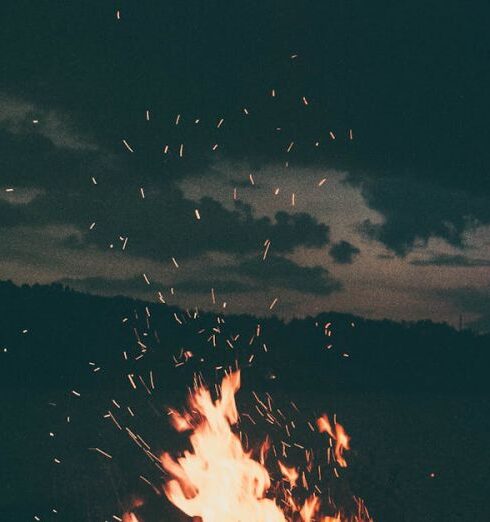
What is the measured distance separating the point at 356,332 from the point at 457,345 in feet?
51.2

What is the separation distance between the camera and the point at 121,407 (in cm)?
8000

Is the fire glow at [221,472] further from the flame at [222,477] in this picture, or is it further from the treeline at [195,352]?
the treeline at [195,352]

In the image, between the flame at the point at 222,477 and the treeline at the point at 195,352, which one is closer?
the flame at the point at 222,477

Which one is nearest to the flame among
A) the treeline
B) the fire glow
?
the fire glow

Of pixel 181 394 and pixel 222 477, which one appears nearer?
pixel 222 477

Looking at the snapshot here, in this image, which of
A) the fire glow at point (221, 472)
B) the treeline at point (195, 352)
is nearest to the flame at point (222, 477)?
the fire glow at point (221, 472)

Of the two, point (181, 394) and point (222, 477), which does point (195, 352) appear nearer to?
point (181, 394)

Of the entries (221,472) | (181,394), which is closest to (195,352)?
(181,394)

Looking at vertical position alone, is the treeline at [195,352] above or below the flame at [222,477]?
below

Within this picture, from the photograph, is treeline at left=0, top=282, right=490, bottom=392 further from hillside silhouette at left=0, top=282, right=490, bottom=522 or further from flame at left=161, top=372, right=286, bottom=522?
flame at left=161, top=372, right=286, bottom=522

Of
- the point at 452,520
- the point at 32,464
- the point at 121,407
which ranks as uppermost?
the point at 452,520

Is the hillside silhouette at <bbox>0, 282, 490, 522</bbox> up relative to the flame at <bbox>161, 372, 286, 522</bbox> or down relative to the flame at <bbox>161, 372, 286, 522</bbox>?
down

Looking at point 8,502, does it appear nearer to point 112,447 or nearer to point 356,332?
point 112,447

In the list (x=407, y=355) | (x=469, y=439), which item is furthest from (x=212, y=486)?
(x=407, y=355)
